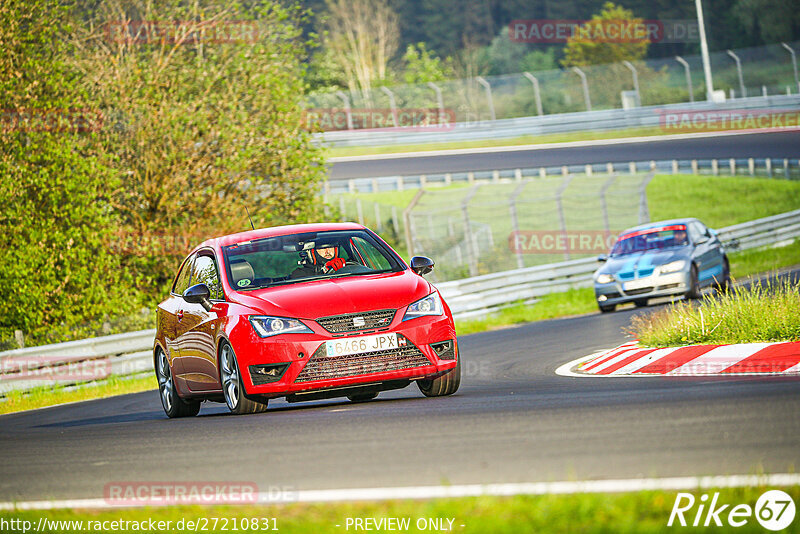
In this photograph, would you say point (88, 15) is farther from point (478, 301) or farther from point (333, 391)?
point (333, 391)

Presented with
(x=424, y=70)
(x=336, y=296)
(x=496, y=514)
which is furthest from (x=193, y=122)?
(x=424, y=70)

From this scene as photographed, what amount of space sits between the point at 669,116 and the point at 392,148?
41.1 feet

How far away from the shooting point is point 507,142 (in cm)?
4912

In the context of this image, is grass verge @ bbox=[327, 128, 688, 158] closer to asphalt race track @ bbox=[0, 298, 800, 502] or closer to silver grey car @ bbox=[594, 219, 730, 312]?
silver grey car @ bbox=[594, 219, 730, 312]

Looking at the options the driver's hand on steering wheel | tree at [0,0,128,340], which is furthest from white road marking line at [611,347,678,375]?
tree at [0,0,128,340]

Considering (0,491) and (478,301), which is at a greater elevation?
(0,491)

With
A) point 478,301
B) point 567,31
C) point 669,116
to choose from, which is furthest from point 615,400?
point 567,31

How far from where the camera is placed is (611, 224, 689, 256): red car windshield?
67.6ft

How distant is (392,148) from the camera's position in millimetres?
51969

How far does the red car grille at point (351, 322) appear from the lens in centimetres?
903

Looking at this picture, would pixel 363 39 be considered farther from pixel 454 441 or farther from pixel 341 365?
pixel 454 441

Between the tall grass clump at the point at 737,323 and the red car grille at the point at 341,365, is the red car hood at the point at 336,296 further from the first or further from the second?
the tall grass clump at the point at 737,323

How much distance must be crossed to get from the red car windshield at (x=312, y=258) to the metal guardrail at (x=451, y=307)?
24.1ft

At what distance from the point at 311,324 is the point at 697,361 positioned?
13.1 feet
